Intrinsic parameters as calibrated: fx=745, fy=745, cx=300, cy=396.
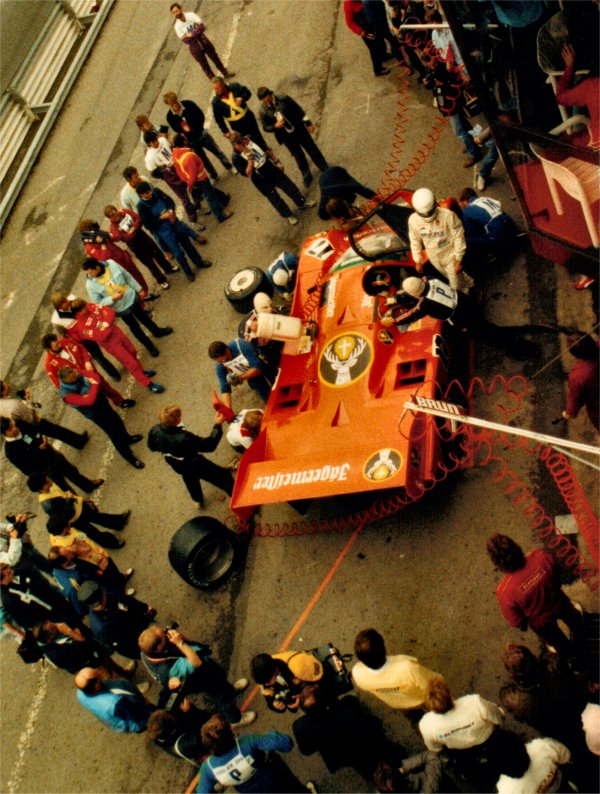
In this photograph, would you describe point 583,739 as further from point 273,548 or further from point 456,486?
point 273,548

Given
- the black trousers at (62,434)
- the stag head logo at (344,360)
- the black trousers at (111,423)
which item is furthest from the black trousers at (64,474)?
the stag head logo at (344,360)

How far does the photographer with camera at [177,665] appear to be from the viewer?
19.8 feet

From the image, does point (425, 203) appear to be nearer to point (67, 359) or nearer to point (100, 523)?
point (67, 359)

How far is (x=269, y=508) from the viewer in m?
8.23

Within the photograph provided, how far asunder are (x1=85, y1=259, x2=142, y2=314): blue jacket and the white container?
267cm

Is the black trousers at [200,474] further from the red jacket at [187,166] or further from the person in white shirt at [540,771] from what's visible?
the red jacket at [187,166]

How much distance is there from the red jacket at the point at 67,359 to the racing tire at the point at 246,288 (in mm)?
1988

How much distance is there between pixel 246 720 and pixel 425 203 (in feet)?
16.7

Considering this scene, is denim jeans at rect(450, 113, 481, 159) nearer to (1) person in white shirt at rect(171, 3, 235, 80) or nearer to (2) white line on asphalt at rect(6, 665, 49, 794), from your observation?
(1) person in white shirt at rect(171, 3, 235, 80)

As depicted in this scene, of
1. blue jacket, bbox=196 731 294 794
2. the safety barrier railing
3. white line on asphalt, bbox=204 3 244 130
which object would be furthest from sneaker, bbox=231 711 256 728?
the safety barrier railing

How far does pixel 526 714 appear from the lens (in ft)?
16.0

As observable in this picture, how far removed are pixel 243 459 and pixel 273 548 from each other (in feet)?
3.82

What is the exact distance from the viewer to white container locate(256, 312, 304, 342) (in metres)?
7.90

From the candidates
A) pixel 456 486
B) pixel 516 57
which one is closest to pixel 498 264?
pixel 516 57
